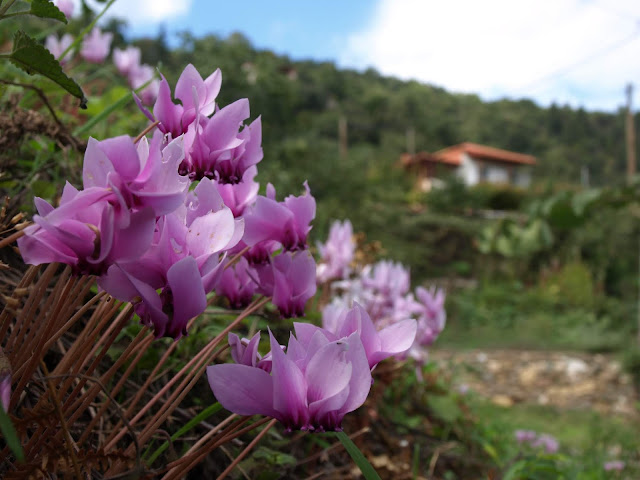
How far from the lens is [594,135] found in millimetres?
56312

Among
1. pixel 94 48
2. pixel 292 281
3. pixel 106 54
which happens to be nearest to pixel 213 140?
pixel 292 281

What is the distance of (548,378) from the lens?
30.5 feet

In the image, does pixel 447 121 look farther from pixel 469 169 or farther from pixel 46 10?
pixel 46 10

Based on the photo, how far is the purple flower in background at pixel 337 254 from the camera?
5.75 feet

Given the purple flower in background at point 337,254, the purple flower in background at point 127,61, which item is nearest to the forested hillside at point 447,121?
the purple flower in background at point 127,61

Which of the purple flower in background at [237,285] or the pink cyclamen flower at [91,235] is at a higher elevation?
the pink cyclamen flower at [91,235]

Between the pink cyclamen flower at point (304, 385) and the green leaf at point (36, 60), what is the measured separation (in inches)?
15.4

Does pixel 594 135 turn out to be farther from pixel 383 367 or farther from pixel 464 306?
pixel 383 367

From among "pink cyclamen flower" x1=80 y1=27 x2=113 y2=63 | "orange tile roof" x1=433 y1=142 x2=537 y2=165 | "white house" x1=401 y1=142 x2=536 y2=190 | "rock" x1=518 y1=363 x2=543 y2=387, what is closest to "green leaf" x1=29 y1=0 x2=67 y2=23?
"pink cyclamen flower" x1=80 y1=27 x2=113 y2=63

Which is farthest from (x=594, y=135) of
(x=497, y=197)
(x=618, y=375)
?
(x=618, y=375)

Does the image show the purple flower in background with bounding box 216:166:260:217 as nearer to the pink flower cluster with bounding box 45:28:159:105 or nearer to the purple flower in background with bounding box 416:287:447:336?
the purple flower in background with bounding box 416:287:447:336

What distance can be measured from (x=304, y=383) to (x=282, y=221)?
0.29 m

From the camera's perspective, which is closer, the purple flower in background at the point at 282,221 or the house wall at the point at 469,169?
the purple flower in background at the point at 282,221

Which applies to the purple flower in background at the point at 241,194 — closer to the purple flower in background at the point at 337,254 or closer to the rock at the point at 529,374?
the purple flower in background at the point at 337,254
